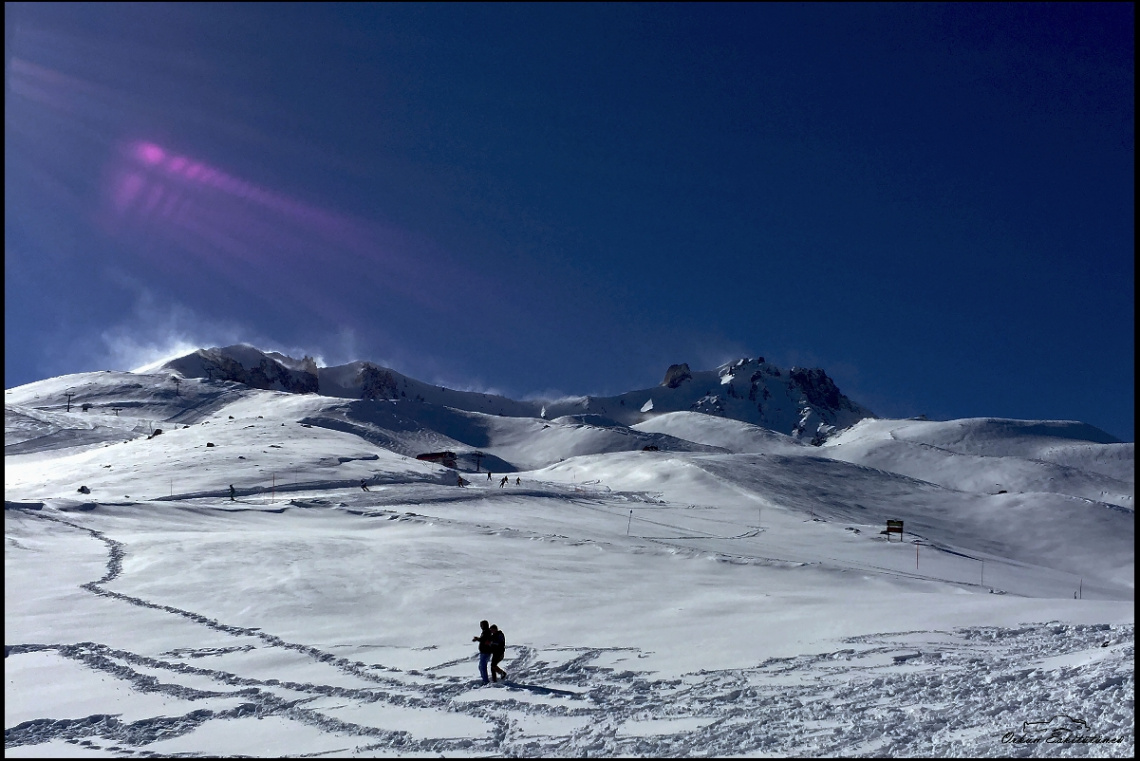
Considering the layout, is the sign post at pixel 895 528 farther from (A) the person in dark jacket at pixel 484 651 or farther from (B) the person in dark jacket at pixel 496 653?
(A) the person in dark jacket at pixel 484 651

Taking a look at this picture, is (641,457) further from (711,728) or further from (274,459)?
(711,728)

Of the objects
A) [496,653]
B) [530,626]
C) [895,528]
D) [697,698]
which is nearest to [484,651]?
[496,653]

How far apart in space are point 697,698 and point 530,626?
23.3 feet

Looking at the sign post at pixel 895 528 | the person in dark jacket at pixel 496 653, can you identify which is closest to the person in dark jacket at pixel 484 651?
the person in dark jacket at pixel 496 653

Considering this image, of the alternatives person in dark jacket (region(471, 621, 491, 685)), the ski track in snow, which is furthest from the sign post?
person in dark jacket (region(471, 621, 491, 685))

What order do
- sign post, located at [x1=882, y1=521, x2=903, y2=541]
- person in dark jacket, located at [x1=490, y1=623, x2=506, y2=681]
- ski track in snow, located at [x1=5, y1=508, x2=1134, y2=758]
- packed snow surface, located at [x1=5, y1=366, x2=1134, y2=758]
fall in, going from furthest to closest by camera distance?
sign post, located at [x1=882, y1=521, x2=903, y2=541], person in dark jacket, located at [x1=490, y1=623, x2=506, y2=681], packed snow surface, located at [x1=5, y1=366, x2=1134, y2=758], ski track in snow, located at [x1=5, y1=508, x2=1134, y2=758]

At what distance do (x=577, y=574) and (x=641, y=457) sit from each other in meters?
59.9

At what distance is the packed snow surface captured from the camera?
11133mm

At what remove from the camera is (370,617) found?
65.3 ft

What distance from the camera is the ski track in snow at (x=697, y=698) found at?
1041 cm

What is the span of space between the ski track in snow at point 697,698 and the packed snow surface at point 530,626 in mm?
60

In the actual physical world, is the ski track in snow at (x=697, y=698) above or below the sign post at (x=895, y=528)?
below

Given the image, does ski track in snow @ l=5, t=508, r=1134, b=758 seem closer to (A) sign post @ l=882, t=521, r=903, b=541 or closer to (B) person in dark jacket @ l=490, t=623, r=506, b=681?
(B) person in dark jacket @ l=490, t=623, r=506, b=681

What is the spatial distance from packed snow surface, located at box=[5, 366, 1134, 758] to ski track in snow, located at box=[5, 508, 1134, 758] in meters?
0.06
